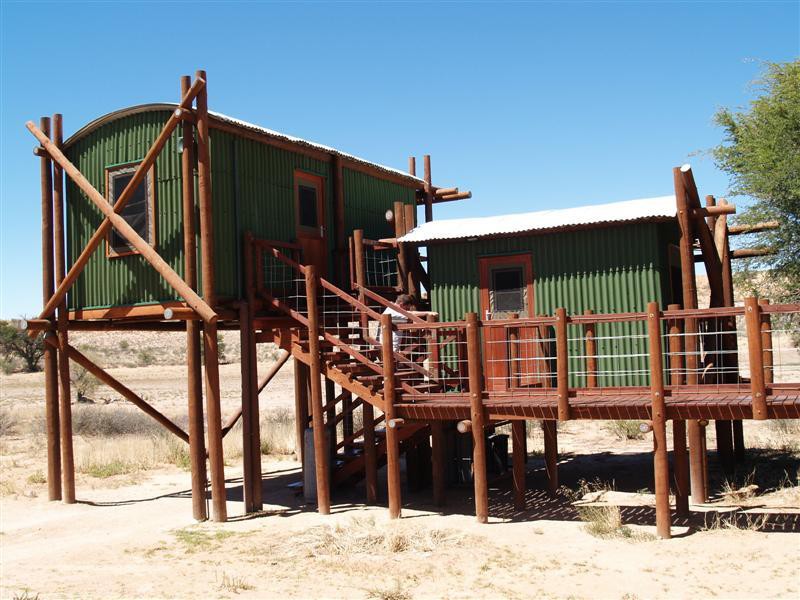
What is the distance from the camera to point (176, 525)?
48.1 ft

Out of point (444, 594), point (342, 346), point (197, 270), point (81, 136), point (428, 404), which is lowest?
point (444, 594)

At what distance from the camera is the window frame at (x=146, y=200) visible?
52.1ft

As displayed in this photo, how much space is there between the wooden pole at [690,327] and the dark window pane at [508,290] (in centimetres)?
317

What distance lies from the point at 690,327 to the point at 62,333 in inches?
481

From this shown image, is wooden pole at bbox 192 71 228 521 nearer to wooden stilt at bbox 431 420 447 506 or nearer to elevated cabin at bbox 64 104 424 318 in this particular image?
elevated cabin at bbox 64 104 424 318

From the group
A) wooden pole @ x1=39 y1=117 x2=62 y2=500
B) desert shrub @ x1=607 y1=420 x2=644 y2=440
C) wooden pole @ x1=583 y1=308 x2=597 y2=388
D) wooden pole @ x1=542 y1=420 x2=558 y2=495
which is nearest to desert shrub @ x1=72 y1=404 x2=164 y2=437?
wooden pole @ x1=39 y1=117 x2=62 y2=500

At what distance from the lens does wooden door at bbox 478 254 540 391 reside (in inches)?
611

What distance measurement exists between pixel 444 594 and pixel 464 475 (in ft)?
23.5

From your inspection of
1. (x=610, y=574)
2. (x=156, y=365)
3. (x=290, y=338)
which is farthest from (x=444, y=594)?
(x=156, y=365)

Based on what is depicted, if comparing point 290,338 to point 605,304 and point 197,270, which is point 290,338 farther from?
point 605,304

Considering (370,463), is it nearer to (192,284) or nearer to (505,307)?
(505,307)

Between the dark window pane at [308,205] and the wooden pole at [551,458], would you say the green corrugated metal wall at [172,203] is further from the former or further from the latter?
the wooden pole at [551,458]

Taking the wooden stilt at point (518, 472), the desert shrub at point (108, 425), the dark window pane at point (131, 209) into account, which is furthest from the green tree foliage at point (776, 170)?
the desert shrub at point (108, 425)

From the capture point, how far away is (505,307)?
53.4 ft
